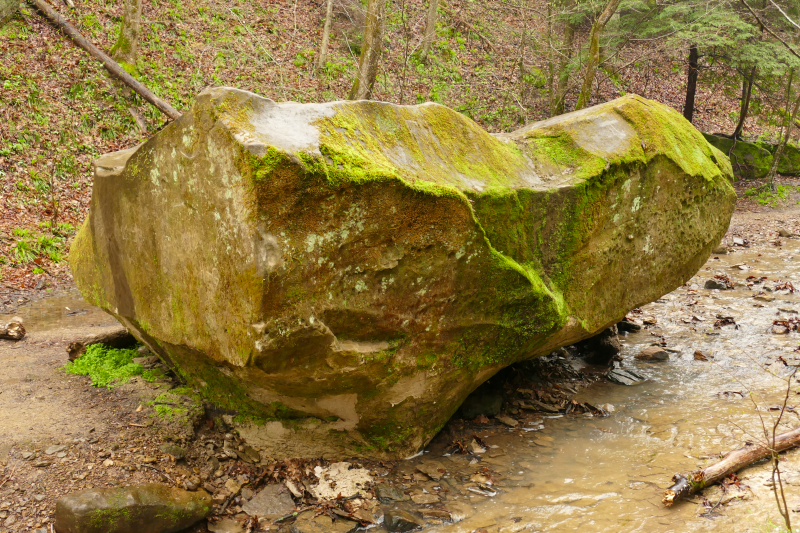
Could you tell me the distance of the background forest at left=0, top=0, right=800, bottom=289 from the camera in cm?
1089

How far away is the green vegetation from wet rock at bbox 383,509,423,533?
293cm

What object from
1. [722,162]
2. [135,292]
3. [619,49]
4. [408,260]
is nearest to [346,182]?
[408,260]

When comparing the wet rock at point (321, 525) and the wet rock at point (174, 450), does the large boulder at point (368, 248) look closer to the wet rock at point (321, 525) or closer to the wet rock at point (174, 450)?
the wet rock at point (174, 450)

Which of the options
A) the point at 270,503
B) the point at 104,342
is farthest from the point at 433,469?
the point at 104,342

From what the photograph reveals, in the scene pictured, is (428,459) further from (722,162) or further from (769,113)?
(769,113)

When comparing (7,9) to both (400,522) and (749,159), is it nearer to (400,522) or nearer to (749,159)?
(400,522)

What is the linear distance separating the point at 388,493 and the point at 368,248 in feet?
6.57

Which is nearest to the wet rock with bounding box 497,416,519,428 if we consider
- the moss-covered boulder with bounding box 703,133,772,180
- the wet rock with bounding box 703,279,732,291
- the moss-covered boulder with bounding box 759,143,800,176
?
the wet rock with bounding box 703,279,732,291

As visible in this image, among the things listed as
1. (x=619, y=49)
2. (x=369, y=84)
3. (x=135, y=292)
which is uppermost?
(x=619, y=49)

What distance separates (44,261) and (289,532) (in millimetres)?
7741

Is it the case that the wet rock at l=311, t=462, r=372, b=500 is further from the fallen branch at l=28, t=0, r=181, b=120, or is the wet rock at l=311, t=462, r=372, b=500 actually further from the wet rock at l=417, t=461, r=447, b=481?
the fallen branch at l=28, t=0, r=181, b=120

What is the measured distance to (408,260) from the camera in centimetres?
414

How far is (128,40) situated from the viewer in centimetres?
1382

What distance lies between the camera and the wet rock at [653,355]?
22.9 feet
